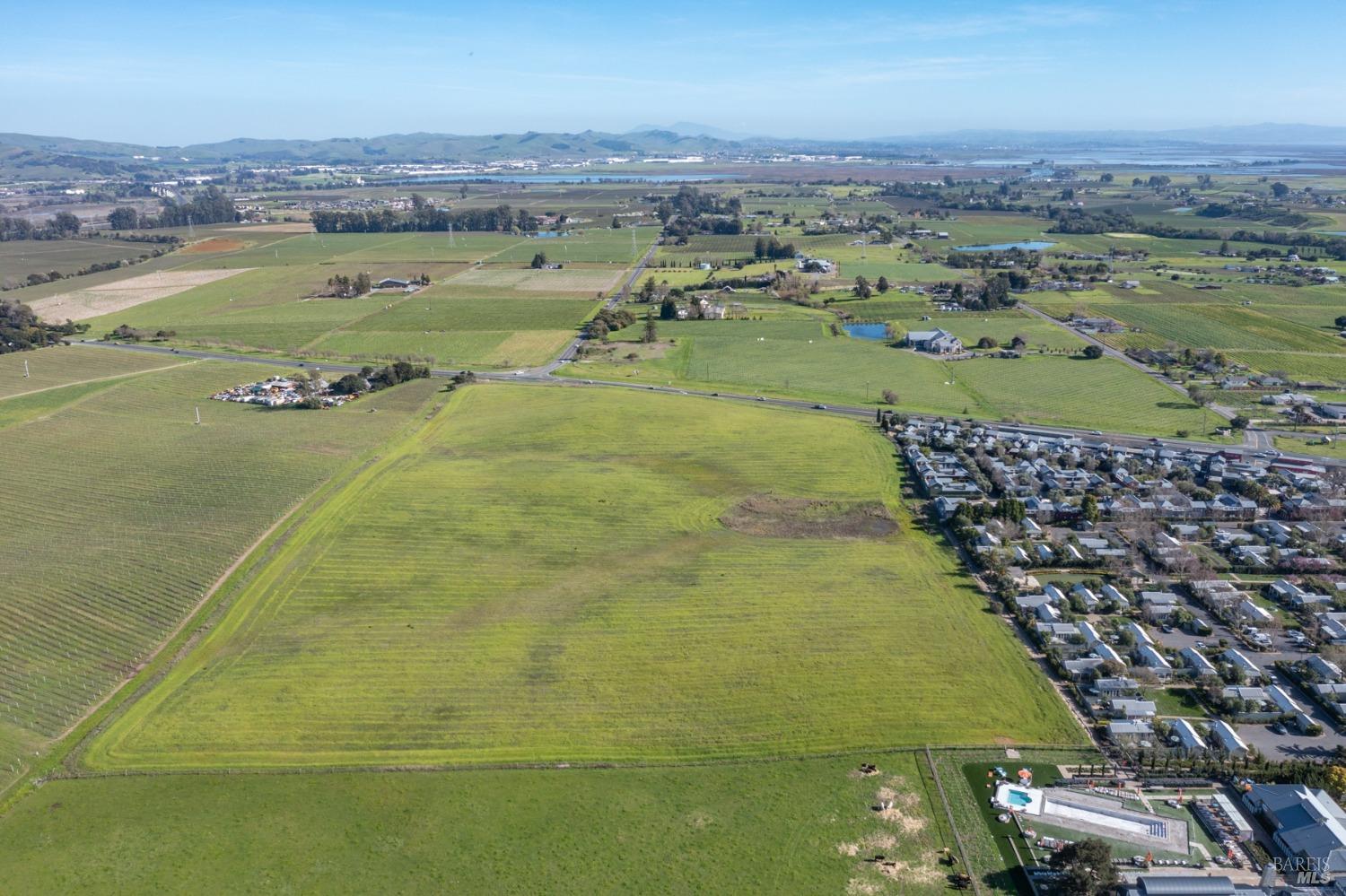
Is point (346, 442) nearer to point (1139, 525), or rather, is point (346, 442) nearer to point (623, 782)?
point (623, 782)

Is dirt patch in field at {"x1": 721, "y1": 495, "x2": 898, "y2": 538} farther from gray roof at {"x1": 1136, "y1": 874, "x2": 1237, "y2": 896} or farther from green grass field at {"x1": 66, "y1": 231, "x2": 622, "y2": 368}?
green grass field at {"x1": 66, "y1": 231, "x2": 622, "y2": 368}

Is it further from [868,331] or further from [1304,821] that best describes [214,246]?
[1304,821]

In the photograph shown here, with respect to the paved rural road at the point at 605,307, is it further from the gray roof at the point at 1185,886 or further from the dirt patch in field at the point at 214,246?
the dirt patch in field at the point at 214,246

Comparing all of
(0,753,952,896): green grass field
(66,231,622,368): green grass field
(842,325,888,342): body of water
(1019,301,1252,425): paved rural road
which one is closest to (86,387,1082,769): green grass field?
(0,753,952,896): green grass field

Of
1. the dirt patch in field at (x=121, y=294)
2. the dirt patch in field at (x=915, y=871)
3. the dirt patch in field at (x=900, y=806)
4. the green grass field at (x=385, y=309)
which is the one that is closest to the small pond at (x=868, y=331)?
the green grass field at (x=385, y=309)

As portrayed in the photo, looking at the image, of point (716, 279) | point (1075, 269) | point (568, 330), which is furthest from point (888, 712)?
point (1075, 269)
